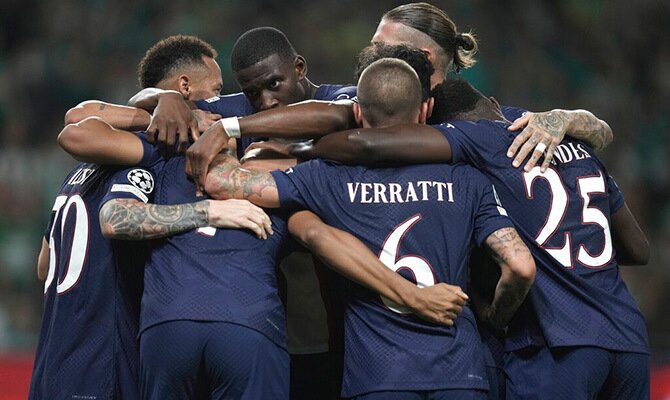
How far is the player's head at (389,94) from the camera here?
431cm

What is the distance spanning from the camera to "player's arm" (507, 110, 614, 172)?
4438 mm

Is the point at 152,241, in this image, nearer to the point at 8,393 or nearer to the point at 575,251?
the point at 575,251

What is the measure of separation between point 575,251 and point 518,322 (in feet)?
1.32

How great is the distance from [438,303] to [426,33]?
1884mm

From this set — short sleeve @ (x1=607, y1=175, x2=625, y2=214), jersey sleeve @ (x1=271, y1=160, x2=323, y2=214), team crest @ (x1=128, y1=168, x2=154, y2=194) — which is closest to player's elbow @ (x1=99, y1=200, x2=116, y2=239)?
team crest @ (x1=128, y1=168, x2=154, y2=194)

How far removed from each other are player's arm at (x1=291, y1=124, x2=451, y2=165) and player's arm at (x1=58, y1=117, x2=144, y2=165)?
2.76 ft

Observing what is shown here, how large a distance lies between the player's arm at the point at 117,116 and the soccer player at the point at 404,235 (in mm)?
599

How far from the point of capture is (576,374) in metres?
4.27

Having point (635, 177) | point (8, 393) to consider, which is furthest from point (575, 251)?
point (635, 177)

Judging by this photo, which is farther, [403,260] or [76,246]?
[76,246]

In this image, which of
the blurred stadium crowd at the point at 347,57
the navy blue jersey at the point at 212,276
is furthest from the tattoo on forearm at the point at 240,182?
the blurred stadium crowd at the point at 347,57

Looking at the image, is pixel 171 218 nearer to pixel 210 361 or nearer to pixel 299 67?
pixel 210 361

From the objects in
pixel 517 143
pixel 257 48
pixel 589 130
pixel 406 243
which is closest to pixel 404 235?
pixel 406 243

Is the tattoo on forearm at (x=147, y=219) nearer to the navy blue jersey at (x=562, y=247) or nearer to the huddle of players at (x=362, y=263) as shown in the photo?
the huddle of players at (x=362, y=263)
